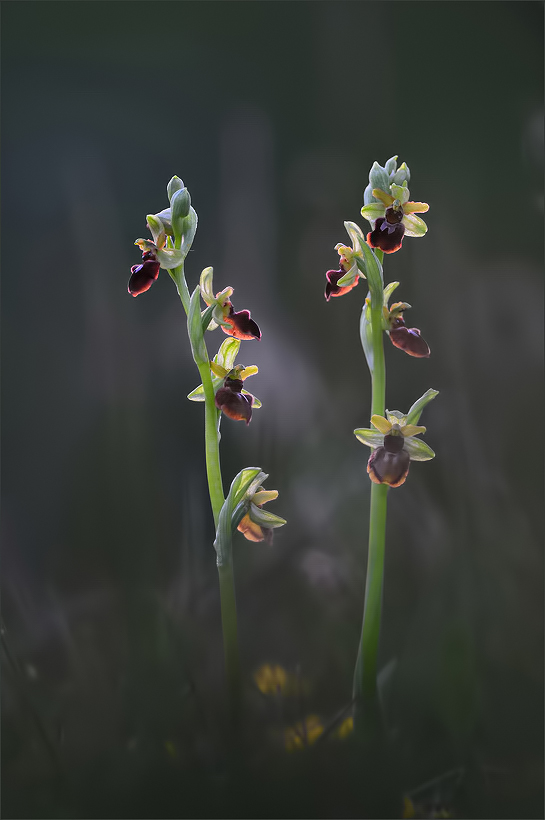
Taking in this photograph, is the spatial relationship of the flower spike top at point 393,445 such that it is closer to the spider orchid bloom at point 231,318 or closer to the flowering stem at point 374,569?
the flowering stem at point 374,569

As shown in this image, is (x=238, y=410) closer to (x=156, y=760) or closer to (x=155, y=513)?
(x=156, y=760)

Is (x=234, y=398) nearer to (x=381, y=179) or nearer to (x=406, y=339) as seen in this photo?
(x=406, y=339)

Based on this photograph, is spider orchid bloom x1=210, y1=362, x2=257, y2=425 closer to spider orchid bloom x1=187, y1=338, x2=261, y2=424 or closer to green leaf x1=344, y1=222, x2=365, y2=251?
spider orchid bloom x1=187, y1=338, x2=261, y2=424

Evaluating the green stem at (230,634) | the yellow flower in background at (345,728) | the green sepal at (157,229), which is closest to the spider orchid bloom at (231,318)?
the green sepal at (157,229)

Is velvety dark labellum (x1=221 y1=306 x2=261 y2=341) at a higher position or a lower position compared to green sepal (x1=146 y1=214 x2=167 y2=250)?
lower

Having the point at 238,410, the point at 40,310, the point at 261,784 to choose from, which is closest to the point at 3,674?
the point at 261,784

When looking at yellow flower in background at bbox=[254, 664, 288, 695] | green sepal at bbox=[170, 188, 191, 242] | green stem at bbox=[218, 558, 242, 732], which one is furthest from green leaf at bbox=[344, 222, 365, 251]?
yellow flower in background at bbox=[254, 664, 288, 695]

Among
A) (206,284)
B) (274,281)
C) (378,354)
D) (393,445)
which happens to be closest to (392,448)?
(393,445)
